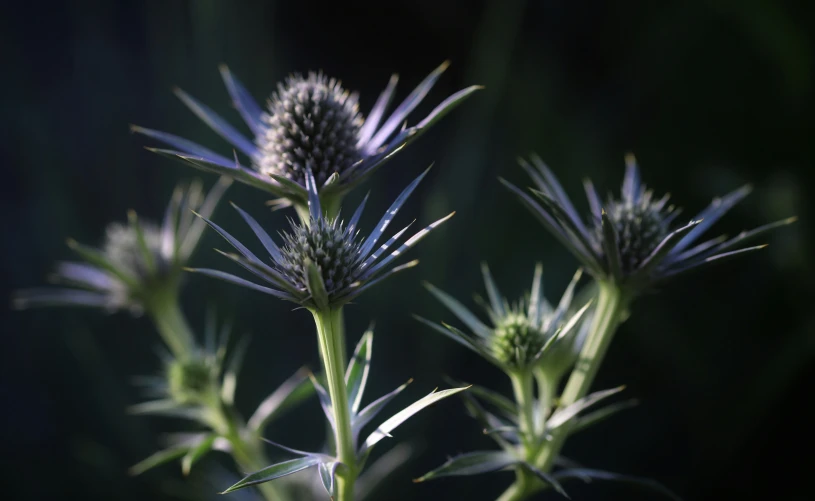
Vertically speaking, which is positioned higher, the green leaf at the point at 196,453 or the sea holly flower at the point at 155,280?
the sea holly flower at the point at 155,280

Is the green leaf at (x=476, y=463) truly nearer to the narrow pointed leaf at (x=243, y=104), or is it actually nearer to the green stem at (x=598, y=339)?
the green stem at (x=598, y=339)

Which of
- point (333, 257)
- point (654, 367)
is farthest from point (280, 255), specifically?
point (654, 367)

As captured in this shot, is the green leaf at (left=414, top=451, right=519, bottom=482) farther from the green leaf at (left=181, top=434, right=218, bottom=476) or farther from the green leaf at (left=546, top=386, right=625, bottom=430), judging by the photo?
the green leaf at (left=181, top=434, right=218, bottom=476)

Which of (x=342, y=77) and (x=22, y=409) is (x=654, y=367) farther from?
(x=22, y=409)

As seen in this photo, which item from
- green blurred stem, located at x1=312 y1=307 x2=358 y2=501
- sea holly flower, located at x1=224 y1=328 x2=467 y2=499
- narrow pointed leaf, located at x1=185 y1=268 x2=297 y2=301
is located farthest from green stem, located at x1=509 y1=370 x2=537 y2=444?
narrow pointed leaf, located at x1=185 y1=268 x2=297 y2=301

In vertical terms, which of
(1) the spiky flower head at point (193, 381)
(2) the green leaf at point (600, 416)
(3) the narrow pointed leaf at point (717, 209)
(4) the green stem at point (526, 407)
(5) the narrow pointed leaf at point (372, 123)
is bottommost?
(2) the green leaf at point (600, 416)

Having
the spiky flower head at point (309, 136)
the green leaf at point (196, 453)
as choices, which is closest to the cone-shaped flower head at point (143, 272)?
the spiky flower head at point (309, 136)
